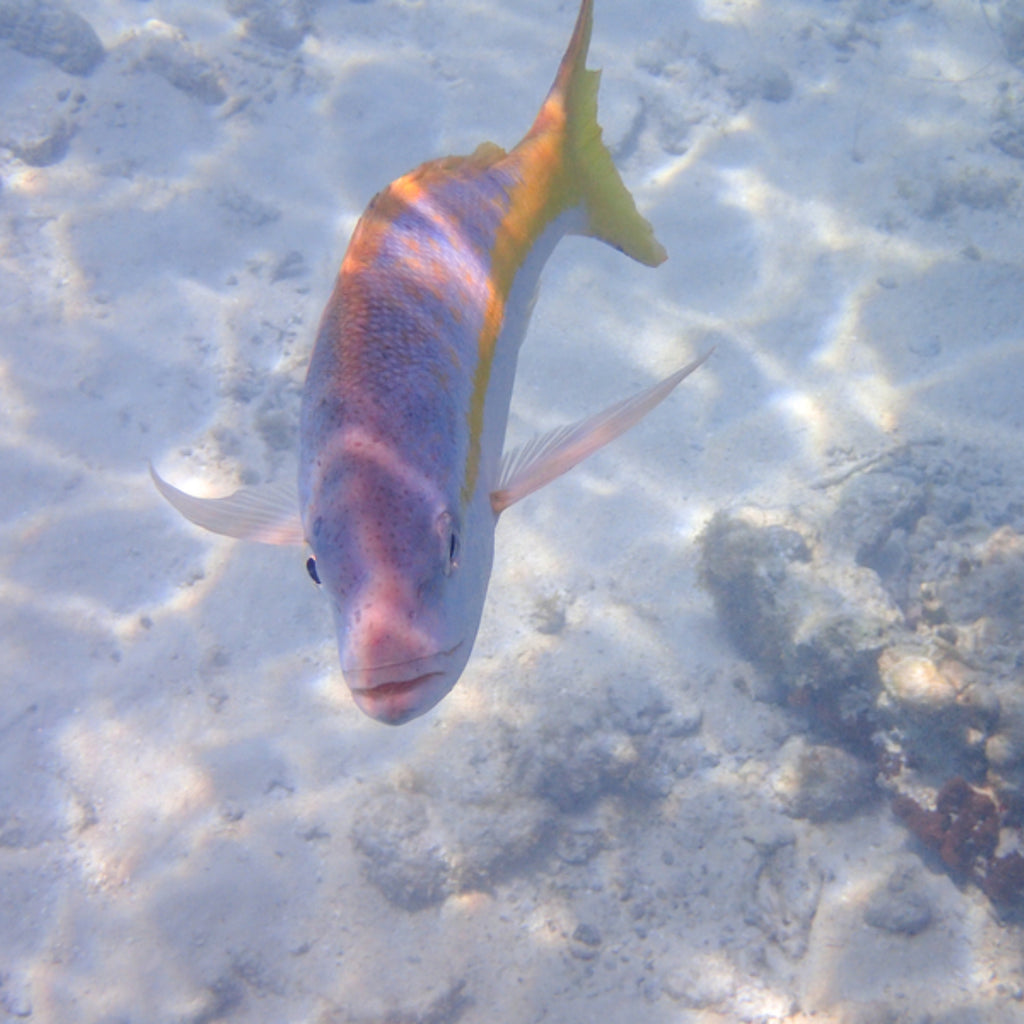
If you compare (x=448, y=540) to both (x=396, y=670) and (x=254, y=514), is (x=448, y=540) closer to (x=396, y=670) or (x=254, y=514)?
(x=396, y=670)

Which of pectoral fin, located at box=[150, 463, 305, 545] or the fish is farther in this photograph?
pectoral fin, located at box=[150, 463, 305, 545]

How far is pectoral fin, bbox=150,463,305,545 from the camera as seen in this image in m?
1.61

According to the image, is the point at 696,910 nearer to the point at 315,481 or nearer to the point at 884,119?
the point at 315,481

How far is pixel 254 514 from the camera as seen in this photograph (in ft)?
5.43

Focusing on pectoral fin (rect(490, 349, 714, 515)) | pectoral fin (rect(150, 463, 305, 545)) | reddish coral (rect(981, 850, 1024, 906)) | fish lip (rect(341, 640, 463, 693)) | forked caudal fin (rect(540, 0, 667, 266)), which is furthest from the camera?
reddish coral (rect(981, 850, 1024, 906))

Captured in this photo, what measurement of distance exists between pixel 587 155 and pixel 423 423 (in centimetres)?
123

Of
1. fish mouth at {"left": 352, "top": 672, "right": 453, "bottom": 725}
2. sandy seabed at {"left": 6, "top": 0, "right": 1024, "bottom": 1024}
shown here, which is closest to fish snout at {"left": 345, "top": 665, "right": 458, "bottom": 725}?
fish mouth at {"left": 352, "top": 672, "right": 453, "bottom": 725}

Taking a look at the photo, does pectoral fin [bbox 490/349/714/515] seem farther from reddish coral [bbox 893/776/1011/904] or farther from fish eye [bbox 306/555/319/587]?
reddish coral [bbox 893/776/1011/904]

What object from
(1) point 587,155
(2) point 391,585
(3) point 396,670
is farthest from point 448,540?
(1) point 587,155

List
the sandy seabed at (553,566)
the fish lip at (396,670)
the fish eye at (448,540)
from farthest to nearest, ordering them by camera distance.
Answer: the sandy seabed at (553,566), the fish eye at (448,540), the fish lip at (396,670)

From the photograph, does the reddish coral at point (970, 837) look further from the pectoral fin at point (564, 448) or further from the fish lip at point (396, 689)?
the fish lip at point (396, 689)

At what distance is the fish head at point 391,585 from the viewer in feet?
3.73

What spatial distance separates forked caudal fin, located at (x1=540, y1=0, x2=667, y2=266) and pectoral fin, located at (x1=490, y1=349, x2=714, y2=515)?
0.77 meters

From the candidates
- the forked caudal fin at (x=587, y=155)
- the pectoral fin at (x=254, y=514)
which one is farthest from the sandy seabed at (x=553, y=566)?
the pectoral fin at (x=254, y=514)
